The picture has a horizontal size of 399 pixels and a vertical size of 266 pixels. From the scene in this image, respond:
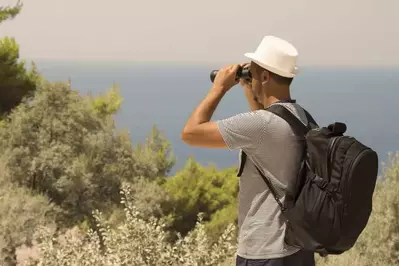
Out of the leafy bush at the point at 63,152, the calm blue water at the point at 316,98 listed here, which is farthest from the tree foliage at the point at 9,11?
the calm blue water at the point at 316,98

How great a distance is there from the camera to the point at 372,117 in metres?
26.2

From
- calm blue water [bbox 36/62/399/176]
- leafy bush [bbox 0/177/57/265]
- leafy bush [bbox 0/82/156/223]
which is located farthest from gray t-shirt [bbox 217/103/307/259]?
calm blue water [bbox 36/62/399/176]

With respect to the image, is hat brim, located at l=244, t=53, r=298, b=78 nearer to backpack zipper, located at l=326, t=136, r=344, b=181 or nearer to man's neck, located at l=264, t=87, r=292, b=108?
man's neck, located at l=264, t=87, r=292, b=108

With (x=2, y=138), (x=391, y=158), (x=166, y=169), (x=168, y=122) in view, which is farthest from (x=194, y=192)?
(x=168, y=122)

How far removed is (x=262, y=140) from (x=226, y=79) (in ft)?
0.75

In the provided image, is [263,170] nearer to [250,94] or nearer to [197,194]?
[250,94]

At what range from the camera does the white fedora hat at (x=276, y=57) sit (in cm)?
157

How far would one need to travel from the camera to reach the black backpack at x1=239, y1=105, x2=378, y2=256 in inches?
57.9

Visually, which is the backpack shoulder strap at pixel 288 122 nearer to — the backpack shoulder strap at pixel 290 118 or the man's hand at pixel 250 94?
the backpack shoulder strap at pixel 290 118

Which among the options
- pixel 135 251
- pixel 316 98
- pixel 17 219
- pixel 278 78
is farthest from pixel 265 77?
pixel 316 98

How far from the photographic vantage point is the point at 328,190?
58.8 inches

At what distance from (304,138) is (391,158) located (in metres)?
5.38

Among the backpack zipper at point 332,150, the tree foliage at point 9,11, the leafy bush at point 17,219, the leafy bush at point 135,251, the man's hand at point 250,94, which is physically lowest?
the leafy bush at point 17,219

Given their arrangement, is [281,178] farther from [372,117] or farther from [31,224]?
[372,117]
